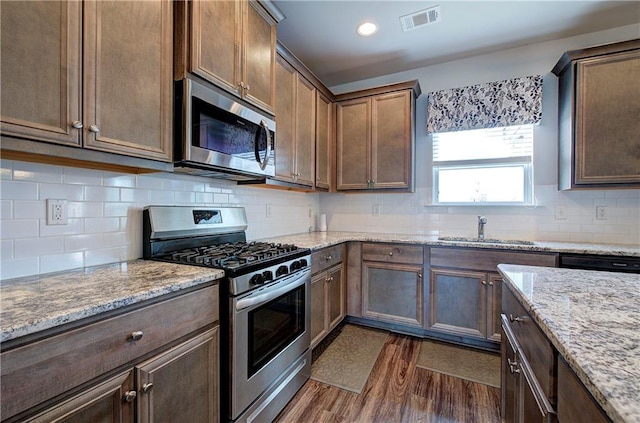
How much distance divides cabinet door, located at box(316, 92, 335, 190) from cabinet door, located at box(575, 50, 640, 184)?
2.19m

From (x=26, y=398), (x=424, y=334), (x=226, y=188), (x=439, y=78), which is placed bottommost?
(x=424, y=334)

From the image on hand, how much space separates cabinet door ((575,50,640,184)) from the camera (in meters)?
2.13

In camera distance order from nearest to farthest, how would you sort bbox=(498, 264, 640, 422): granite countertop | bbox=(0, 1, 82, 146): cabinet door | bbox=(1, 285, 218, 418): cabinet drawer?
bbox=(498, 264, 640, 422): granite countertop
bbox=(1, 285, 218, 418): cabinet drawer
bbox=(0, 1, 82, 146): cabinet door

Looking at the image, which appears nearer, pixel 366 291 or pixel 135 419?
pixel 135 419

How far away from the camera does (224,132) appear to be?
164 centimetres

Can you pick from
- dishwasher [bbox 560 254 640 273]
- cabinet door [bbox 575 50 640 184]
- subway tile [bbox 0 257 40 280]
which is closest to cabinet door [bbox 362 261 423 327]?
dishwasher [bbox 560 254 640 273]

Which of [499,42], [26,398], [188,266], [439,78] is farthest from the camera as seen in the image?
[439,78]

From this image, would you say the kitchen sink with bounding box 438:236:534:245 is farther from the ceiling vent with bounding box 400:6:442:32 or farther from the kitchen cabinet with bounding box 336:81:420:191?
the ceiling vent with bounding box 400:6:442:32

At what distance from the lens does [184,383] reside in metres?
1.16

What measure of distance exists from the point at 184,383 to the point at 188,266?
507 mm

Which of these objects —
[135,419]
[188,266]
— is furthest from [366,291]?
[135,419]

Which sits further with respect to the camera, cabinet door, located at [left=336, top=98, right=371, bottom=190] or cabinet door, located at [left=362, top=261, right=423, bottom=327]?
cabinet door, located at [left=336, top=98, right=371, bottom=190]

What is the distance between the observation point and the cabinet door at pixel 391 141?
2885 millimetres

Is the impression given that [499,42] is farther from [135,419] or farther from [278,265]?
[135,419]
